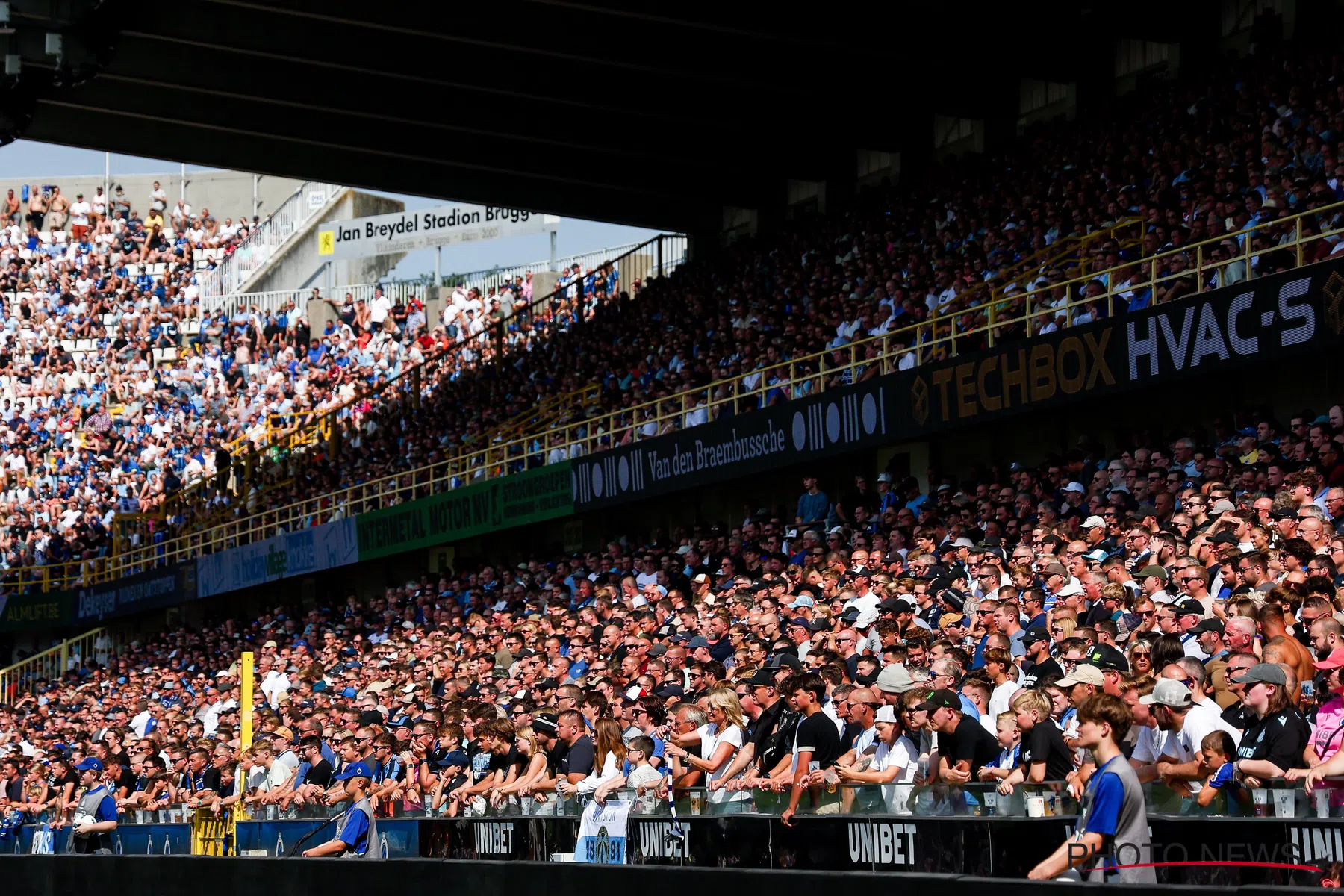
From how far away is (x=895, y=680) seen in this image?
11789mm

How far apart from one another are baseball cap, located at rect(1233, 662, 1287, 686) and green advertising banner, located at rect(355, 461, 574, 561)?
72.2 ft

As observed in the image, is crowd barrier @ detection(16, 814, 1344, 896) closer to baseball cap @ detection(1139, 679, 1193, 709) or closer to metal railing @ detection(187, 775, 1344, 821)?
metal railing @ detection(187, 775, 1344, 821)

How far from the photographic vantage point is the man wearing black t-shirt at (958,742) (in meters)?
10.2

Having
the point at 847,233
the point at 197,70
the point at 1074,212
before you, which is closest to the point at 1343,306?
the point at 1074,212

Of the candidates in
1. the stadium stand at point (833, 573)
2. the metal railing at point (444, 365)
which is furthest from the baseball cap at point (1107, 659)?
the metal railing at point (444, 365)

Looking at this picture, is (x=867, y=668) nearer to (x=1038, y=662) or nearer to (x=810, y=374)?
(x=1038, y=662)

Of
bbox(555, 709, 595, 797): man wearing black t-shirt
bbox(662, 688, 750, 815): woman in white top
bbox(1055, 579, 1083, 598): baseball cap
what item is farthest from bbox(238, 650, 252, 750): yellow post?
bbox(1055, 579, 1083, 598): baseball cap

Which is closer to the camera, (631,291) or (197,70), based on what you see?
(197,70)

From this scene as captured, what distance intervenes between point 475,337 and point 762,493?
603 inches

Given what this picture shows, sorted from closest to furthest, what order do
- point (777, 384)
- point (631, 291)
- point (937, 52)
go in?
point (777, 384) < point (937, 52) < point (631, 291)

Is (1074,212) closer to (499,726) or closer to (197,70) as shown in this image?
(499,726)

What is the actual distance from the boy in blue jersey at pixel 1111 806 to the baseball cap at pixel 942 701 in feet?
6.46

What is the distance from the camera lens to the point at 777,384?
2603cm

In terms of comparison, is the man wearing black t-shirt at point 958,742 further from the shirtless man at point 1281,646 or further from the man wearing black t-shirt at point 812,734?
the shirtless man at point 1281,646
